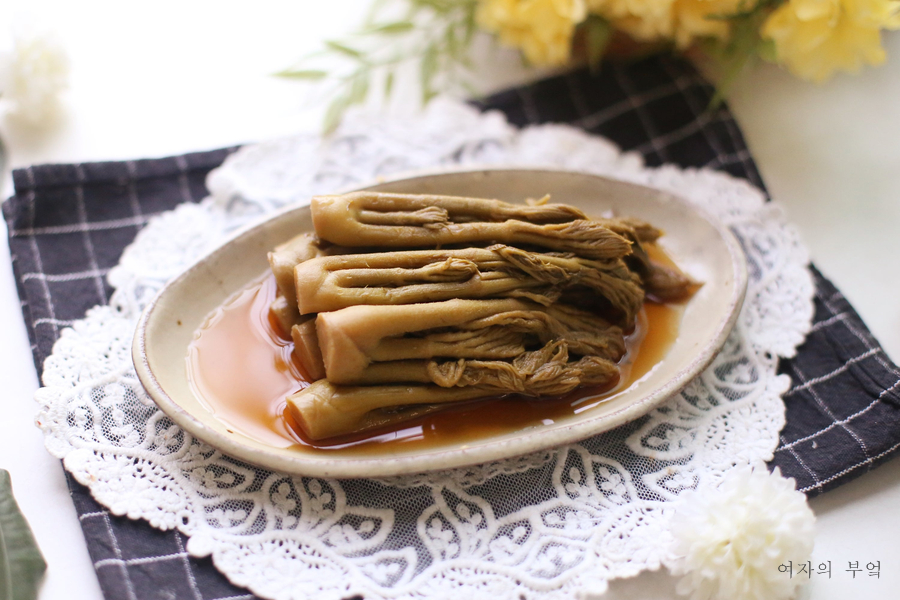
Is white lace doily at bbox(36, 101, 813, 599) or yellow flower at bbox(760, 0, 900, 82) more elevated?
yellow flower at bbox(760, 0, 900, 82)

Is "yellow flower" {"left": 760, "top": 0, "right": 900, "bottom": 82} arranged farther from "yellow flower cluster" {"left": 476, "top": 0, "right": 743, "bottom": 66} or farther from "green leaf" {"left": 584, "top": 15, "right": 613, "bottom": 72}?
"green leaf" {"left": 584, "top": 15, "right": 613, "bottom": 72}

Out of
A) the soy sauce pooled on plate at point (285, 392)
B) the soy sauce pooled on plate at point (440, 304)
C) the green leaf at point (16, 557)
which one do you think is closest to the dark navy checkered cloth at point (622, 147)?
the green leaf at point (16, 557)

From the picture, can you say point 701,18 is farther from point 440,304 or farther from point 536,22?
point 440,304

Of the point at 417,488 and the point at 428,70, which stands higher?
the point at 428,70

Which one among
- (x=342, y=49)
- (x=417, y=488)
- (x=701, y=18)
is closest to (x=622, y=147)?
(x=701, y=18)

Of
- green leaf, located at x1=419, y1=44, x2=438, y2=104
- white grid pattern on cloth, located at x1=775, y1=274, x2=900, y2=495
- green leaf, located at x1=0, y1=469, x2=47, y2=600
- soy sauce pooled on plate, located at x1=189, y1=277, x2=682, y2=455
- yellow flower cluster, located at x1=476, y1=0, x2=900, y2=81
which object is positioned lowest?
white grid pattern on cloth, located at x1=775, y1=274, x2=900, y2=495

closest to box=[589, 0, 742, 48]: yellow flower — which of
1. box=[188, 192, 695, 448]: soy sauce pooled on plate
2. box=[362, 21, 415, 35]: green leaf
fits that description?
box=[362, 21, 415, 35]: green leaf

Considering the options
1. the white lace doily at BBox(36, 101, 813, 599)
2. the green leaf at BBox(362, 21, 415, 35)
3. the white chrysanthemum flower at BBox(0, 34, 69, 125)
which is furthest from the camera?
the green leaf at BBox(362, 21, 415, 35)
